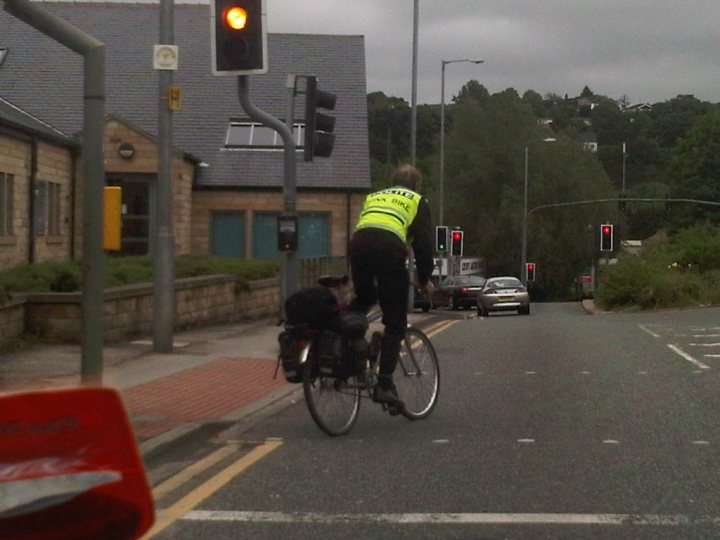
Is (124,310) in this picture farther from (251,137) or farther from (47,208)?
(251,137)

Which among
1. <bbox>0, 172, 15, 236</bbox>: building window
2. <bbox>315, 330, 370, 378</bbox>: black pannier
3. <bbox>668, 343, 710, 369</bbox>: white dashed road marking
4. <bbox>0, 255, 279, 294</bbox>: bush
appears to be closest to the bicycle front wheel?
<bbox>315, 330, 370, 378</bbox>: black pannier

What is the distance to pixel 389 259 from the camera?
8773 mm

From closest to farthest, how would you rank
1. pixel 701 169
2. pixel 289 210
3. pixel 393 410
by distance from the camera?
pixel 393 410 → pixel 289 210 → pixel 701 169

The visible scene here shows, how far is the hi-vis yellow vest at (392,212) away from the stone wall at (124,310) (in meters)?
5.60

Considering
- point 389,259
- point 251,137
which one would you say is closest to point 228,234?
point 251,137

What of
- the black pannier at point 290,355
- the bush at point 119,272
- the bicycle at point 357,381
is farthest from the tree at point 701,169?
the black pannier at point 290,355

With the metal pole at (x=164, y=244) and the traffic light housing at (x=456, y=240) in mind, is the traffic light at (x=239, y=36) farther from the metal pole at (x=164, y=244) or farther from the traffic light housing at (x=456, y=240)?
the traffic light housing at (x=456, y=240)

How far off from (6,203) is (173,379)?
1302cm

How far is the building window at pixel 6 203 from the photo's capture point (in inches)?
940

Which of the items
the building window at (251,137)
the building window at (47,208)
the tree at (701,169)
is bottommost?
the building window at (47,208)

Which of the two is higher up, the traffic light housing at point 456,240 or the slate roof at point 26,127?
the slate roof at point 26,127

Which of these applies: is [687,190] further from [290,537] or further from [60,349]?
[290,537]

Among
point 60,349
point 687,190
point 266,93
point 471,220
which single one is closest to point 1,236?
point 60,349

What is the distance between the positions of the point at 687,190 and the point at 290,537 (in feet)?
315
